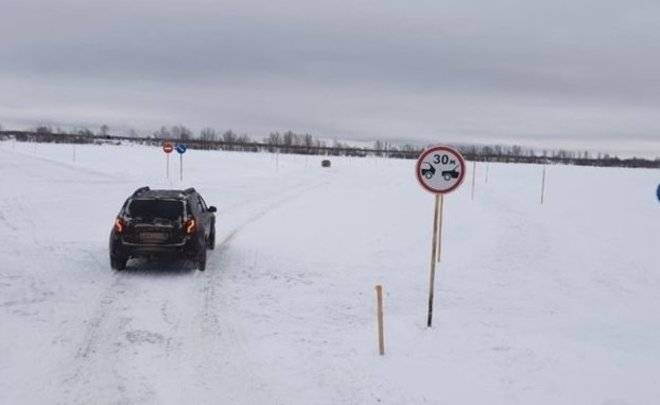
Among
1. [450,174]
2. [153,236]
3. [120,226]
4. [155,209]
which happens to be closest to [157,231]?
[153,236]

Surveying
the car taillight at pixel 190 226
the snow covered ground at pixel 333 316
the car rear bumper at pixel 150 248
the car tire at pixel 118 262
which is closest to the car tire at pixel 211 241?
the snow covered ground at pixel 333 316

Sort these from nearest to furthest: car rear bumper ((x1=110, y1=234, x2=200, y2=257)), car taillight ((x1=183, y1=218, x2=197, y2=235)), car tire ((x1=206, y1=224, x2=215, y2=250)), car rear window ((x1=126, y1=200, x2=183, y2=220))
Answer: car rear bumper ((x1=110, y1=234, x2=200, y2=257)) → car taillight ((x1=183, y1=218, x2=197, y2=235)) → car rear window ((x1=126, y1=200, x2=183, y2=220)) → car tire ((x1=206, y1=224, x2=215, y2=250))

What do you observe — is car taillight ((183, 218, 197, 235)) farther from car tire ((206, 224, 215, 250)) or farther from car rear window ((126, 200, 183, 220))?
car tire ((206, 224, 215, 250))

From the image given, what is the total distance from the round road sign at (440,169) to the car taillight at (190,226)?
Answer: 586cm

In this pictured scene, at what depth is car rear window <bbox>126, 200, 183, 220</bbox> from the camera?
14672 millimetres

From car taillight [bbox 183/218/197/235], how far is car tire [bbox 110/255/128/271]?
1335 mm

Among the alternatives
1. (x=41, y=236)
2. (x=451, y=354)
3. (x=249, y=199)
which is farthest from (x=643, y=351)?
(x=249, y=199)

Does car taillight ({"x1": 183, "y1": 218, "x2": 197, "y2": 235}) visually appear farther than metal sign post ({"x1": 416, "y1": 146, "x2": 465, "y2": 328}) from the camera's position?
Yes

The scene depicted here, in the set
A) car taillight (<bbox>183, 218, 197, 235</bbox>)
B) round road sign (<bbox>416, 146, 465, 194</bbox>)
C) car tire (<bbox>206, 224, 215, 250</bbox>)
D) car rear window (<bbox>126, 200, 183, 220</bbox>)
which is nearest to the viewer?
round road sign (<bbox>416, 146, 465, 194</bbox>)

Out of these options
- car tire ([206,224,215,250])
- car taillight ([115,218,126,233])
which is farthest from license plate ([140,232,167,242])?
car tire ([206,224,215,250])

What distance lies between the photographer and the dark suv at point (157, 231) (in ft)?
47.0

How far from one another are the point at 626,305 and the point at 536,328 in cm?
324

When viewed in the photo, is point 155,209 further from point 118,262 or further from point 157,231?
point 118,262

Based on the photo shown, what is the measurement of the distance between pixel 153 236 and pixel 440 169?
6.56 meters
